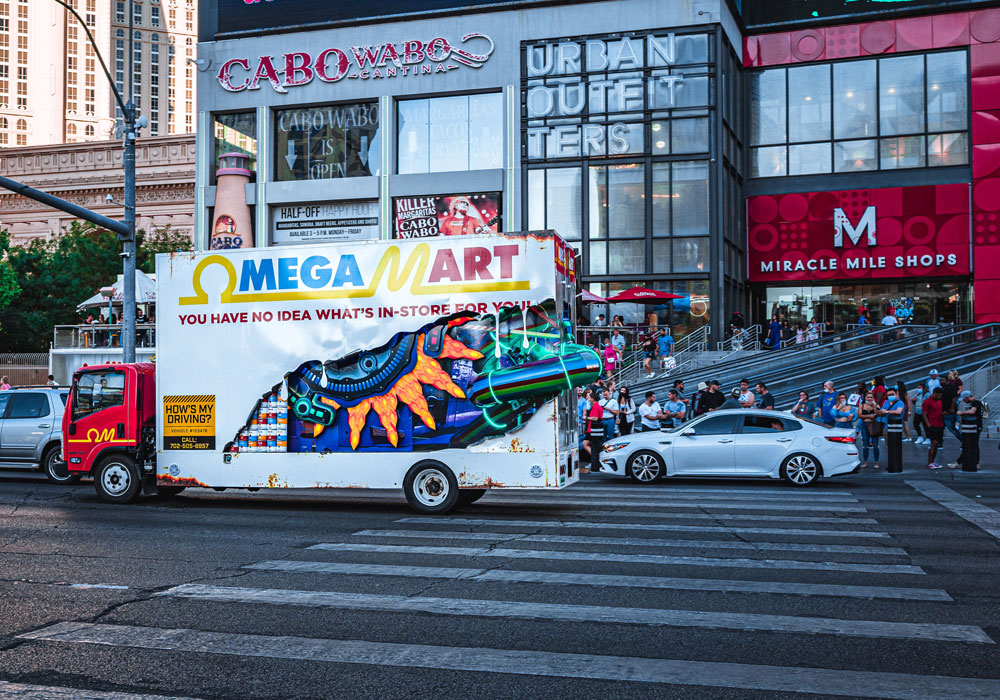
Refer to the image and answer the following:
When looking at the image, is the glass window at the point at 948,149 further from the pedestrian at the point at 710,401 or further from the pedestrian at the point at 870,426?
the pedestrian at the point at 710,401

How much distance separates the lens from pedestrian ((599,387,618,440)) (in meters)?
20.1

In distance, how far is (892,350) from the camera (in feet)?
98.2

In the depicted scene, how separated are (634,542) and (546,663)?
4.63 metres

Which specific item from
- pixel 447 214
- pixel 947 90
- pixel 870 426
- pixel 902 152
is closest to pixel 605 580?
pixel 870 426

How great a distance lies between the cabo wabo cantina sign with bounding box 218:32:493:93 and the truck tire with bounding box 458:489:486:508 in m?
28.4

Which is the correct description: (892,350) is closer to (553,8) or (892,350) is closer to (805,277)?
(805,277)

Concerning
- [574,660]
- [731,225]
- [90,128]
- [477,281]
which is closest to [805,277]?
[731,225]

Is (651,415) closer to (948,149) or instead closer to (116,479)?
(116,479)

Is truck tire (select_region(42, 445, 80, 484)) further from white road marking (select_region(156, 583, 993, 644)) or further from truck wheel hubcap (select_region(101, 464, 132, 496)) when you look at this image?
white road marking (select_region(156, 583, 993, 644))

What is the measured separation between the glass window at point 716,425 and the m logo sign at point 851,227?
26.3 m

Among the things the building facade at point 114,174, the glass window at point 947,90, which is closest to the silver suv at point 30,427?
the glass window at point 947,90

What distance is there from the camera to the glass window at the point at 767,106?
137ft

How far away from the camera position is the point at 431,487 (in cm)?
1277

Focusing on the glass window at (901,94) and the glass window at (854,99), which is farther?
the glass window at (854,99)
